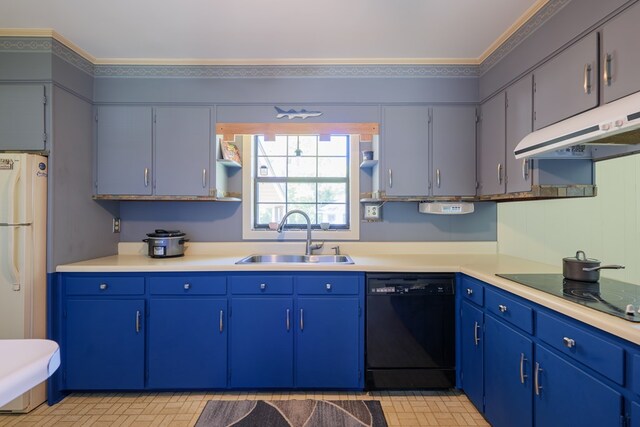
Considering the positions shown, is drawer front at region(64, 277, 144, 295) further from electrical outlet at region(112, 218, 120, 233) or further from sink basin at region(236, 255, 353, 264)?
sink basin at region(236, 255, 353, 264)

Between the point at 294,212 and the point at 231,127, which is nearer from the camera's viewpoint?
the point at 231,127

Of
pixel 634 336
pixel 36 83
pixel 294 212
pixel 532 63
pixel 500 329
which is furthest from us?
pixel 294 212

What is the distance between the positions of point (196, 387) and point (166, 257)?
3.35 feet

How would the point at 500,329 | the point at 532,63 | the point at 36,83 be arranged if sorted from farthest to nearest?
the point at 36,83 → the point at 532,63 → the point at 500,329

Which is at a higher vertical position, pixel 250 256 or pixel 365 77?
pixel 365 77

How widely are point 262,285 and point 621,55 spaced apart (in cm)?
229

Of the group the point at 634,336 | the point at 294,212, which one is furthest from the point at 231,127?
the point at 634,336

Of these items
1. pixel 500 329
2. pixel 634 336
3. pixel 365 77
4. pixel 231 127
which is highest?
pixel 365 77

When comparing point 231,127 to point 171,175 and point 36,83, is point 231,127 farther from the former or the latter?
point 36,83

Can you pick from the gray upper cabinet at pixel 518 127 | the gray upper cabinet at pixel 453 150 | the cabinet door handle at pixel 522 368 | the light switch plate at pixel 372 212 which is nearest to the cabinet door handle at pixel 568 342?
the cabinet door handle at pixel 522 368

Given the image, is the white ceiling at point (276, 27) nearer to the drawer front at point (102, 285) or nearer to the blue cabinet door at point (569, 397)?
the drawer front at point (102, 285)

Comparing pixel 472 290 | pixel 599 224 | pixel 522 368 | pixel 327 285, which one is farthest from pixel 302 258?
pixel 599 224

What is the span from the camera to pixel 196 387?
218cm

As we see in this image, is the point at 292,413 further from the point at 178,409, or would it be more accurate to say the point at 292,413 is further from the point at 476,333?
the point at 476,333
